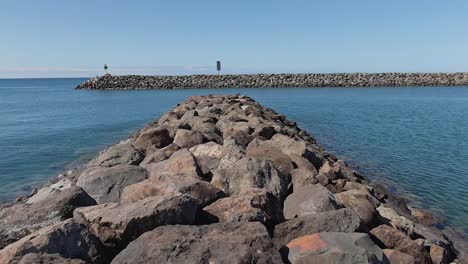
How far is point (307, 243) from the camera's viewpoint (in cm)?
530

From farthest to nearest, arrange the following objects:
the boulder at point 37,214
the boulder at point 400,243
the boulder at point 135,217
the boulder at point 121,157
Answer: the boulder at point 121,157 → the boulder at point 400,243 → the boulder at point 37,214 → the boulder at point 135,217

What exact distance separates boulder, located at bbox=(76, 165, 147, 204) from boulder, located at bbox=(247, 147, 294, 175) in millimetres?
2426

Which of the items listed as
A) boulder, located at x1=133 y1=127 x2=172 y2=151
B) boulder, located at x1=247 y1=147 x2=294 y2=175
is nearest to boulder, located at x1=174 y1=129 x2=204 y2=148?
boulder, located at x1=133 y1=127 x2=172 y2=151

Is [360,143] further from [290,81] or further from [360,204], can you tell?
[290,81]

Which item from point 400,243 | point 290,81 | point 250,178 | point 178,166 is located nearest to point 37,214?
point 178,166

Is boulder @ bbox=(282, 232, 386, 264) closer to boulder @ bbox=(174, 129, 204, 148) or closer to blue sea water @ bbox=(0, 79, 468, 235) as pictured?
blue sea water @ bbox=(0, 79, 468, 235)

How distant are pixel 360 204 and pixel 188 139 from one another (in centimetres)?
530

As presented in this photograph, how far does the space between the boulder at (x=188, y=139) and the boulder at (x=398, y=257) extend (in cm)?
623

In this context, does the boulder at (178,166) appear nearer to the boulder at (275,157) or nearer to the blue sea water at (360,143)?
the boulder at (275,157)

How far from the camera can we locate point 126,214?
560 centimetres

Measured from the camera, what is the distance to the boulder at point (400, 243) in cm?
637

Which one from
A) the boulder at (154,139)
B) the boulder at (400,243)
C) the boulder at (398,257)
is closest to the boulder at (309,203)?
the boulder at (400,243)

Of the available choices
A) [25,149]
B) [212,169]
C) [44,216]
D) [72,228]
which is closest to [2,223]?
[44,216]

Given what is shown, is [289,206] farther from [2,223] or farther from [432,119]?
[432,119]
